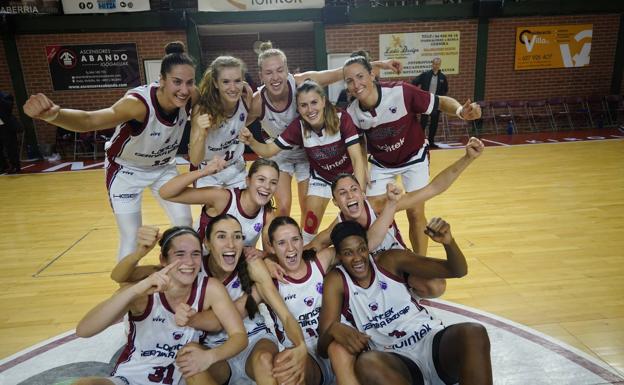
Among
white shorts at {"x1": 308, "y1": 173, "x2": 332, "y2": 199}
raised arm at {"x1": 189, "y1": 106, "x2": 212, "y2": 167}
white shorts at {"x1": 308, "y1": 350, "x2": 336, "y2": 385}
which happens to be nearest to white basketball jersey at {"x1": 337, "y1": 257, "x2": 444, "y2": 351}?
white shorts at {"x1": 308, "y1": 350, "x2": 336, "y2": 385}

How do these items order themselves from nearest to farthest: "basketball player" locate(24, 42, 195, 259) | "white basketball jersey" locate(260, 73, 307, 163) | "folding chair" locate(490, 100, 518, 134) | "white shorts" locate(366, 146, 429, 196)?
"basketball player" locate(24, 42, 195, 259)
"white basketball jersey" locate(260, 73, 307, 163)
"white shorts" locate(366, 146, 429, 196)
"folding chair" locate(490, 100, 518, 134)

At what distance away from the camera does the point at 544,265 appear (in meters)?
3.87

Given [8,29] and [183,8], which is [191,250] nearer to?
[183,8]

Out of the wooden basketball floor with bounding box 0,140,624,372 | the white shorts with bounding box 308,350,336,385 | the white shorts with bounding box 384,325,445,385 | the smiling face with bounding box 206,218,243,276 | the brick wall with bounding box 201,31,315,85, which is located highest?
the brick wall with bounding box 201,31,315,85

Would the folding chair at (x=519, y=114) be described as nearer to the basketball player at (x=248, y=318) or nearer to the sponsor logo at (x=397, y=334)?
the sponsor logo at (x=397, y=334)

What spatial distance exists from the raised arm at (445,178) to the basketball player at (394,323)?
498mm

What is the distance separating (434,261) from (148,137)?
6.74 feet

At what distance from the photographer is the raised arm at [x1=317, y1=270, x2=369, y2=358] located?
2.07 meters

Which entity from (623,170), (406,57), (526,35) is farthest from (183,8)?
(623,170)

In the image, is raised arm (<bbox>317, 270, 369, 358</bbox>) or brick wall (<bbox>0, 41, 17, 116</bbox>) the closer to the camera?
→ raised arm (<bbox>317, 270, 369, 358</bbox>)

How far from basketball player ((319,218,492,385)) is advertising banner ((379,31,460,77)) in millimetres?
8912

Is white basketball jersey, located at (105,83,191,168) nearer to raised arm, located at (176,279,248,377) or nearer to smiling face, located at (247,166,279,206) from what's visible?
smiling face, located at (247,166,279,206)

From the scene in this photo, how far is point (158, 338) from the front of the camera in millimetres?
2268

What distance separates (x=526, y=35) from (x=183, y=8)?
8291mm
